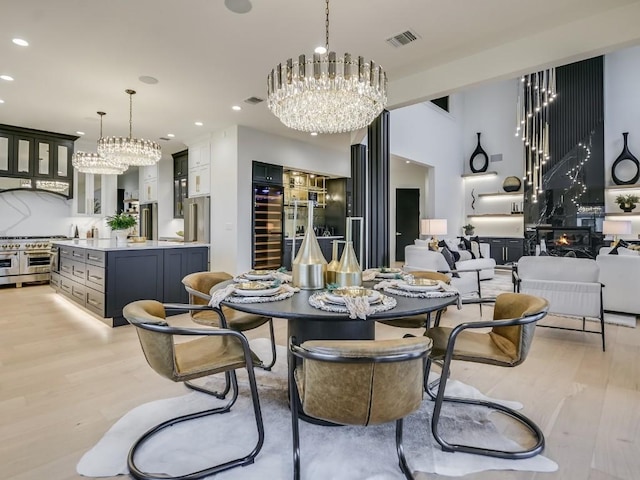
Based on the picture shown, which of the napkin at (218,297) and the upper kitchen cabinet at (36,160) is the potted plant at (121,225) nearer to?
the upper kitchen cabinet at (36,160)

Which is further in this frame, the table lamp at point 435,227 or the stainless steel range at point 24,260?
the table lamp at point 435,227

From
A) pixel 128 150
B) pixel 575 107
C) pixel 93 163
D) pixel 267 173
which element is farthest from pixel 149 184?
pixel 575 107

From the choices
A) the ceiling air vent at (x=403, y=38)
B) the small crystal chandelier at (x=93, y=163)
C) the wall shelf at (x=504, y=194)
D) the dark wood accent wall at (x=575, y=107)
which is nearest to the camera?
the ceiling air vent at (x=403, y=38)

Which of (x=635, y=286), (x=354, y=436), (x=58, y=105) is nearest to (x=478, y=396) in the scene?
(x=354, y=436)

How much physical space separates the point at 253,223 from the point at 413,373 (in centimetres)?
534

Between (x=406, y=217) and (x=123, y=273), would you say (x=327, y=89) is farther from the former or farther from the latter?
(x=406, y=217)

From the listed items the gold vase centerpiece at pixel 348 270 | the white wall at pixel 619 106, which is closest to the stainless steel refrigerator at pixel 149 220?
the gold vase centerpiece at pixel 348 270

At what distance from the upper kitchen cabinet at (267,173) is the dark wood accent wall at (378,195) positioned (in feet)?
8.05

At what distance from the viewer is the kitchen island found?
4.18 meters

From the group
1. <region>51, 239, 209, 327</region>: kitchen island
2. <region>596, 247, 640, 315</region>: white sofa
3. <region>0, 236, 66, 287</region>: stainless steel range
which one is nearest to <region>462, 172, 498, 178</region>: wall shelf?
<region>596, 247, 640, 315</region>: white sofa

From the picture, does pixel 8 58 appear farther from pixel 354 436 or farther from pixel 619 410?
pixel 619 410

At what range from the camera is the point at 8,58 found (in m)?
3.76

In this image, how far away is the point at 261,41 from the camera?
3.45 m

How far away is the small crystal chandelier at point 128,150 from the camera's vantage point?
15.6ft
